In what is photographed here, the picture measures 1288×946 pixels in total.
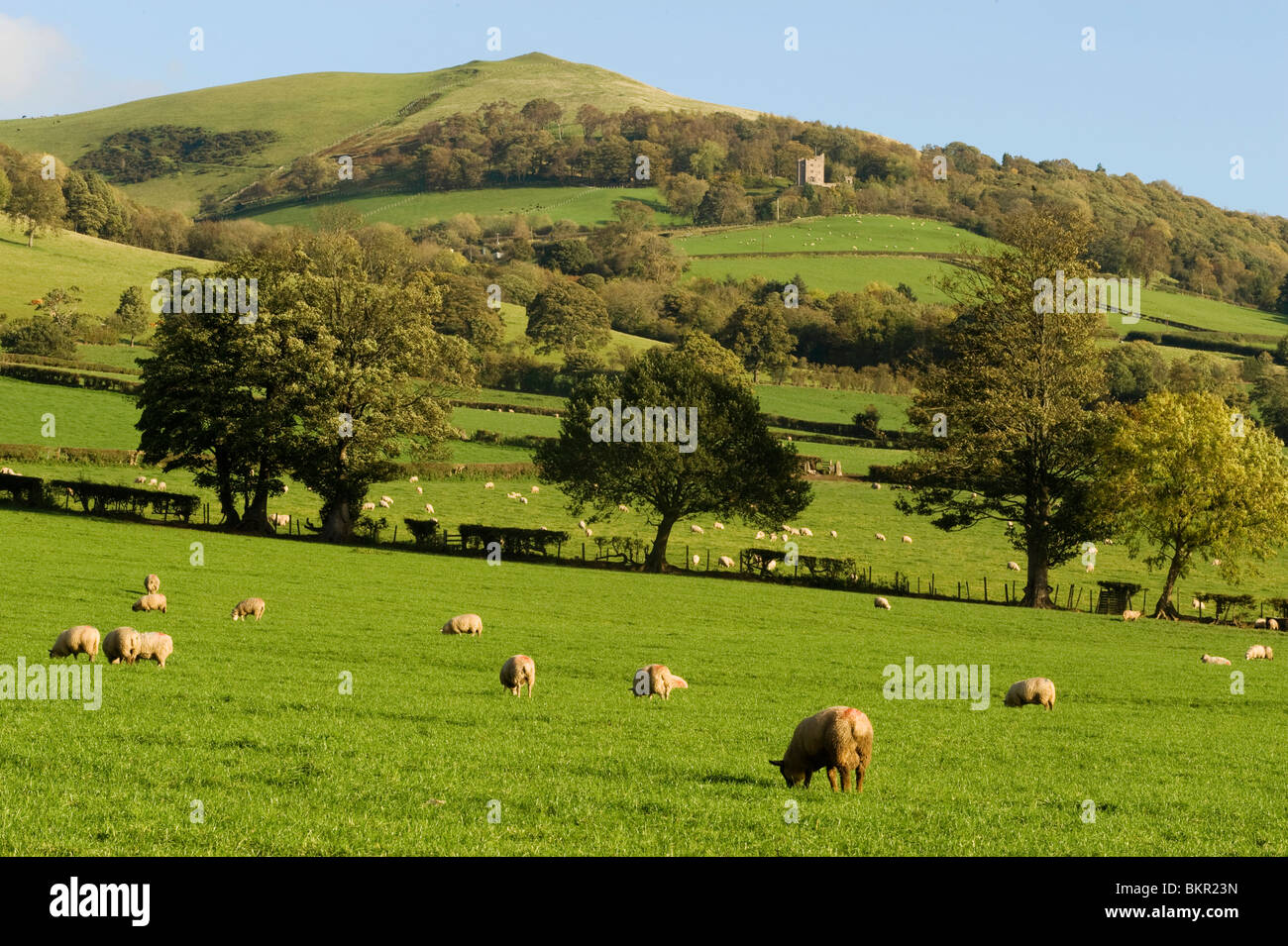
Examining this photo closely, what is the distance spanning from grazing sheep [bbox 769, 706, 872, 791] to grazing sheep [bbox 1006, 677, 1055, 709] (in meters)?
13.3

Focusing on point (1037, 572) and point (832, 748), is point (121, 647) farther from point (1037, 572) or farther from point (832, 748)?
point (1037, 572)

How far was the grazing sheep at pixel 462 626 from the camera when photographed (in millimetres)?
34625

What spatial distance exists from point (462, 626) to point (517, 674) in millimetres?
10794

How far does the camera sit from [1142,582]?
7275cm

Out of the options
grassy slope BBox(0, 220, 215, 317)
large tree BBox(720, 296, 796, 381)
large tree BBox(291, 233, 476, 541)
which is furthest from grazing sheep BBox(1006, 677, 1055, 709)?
large tree BBox(720, 296, 796, 381)

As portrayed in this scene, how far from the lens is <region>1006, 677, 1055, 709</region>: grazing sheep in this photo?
27.4 meters

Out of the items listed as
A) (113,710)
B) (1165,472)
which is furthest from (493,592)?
(1165,472)

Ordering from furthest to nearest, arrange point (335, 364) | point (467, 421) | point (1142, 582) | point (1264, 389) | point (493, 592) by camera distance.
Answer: point (1264, 389), point (467, 421), point (1142, 582), point (335, 364), point (493, 592)

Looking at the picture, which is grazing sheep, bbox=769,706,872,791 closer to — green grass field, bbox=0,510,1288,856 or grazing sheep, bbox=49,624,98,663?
green grass field, bbox=0,510,1288,856

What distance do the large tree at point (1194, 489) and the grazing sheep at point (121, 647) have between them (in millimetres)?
50409

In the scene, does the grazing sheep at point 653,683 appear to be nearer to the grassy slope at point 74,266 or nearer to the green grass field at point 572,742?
the green grass field at point 572,742

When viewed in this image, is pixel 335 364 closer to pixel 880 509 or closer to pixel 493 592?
pixel 493 592
